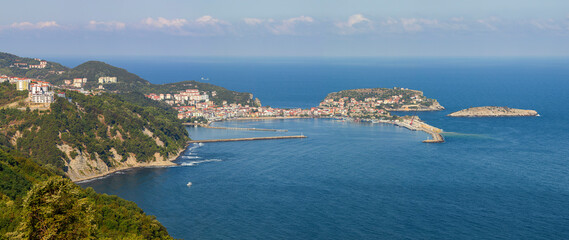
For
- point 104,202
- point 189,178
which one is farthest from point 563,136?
point 104,202

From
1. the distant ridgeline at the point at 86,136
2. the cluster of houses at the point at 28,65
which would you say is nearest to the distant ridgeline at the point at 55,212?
the distant ridgeline at the point at 86,136

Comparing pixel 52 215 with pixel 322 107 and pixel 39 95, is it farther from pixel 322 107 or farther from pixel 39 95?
pixel 322 107

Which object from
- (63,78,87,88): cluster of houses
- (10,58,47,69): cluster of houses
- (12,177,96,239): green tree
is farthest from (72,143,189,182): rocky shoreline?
(10,58,47,69): cluster of houses

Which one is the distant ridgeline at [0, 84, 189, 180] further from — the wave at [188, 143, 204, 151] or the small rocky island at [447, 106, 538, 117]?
the small rocky island at [447, 106, 538, 117]

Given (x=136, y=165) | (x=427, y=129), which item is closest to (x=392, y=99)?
(x=427, y=129)

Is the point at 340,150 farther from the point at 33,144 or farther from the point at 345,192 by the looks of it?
the point at 33,144

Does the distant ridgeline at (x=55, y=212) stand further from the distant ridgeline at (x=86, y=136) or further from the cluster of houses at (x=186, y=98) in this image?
the cluster of houses at (x=186, y=98)

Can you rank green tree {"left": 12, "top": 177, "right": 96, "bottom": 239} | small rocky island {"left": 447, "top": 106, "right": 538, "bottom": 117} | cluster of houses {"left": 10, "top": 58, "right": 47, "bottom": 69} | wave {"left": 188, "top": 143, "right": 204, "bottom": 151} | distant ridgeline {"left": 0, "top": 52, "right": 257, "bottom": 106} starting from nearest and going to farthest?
green tree {"left": 12, "top": 177, "right": 96, "bottom": 239}, wave {"left": 188, "top": 143, "right": 204, "bottom": 151}, small rocky island {"left": 447, "top": 106, "right": 538, "bottom": 117}, distant ridgeline {"left": 0, "top": 52, "right": 257, "bottom": 106}, cluster of houses {"left": 10, "top": 58, "right": 47, "bottom": 69}
